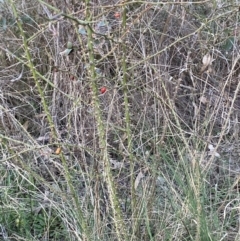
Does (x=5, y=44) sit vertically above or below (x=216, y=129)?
above

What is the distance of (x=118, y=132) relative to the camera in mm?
2467

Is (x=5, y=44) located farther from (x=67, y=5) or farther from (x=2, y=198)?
(x=2, y=198)

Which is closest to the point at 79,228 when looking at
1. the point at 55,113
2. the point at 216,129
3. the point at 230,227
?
the point at 230,227

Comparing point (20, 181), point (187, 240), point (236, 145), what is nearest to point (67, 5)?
point (20, 181)

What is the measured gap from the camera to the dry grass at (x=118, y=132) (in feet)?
6.00

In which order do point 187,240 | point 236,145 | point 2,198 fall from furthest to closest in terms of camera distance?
point 236,145, point 2,198, point 187,240

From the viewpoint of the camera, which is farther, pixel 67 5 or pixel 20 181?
pixel 67 5

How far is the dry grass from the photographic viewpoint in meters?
1.83

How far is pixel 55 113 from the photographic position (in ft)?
8.82

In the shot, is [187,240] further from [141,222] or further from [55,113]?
[55,113]

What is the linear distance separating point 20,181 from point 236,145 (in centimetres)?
109

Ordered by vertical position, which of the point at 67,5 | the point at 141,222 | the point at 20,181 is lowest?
the point at 20,181

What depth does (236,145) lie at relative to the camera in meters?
2.60

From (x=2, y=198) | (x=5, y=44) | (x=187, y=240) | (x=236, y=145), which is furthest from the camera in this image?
(x=5, y=44)
